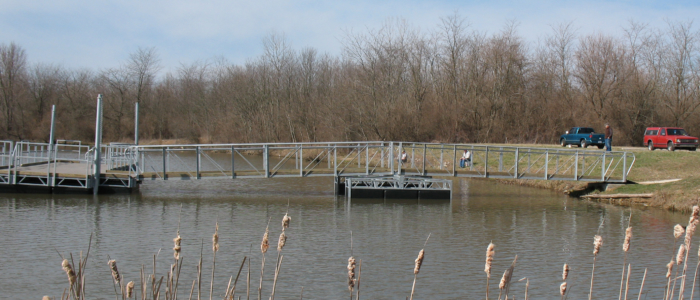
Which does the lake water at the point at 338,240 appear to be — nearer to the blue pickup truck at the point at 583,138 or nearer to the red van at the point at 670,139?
the red van at the point at 670,139

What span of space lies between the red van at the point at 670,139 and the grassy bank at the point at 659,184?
3.83 metres

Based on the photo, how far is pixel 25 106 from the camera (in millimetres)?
62875

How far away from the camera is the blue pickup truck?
121ft

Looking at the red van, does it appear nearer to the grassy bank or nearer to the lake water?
the grassy bank

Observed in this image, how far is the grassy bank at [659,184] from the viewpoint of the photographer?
21000 mm

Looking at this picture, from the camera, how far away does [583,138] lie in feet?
122

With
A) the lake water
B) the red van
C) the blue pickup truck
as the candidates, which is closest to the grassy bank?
the lake water

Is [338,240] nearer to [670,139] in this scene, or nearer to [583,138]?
[670,139]

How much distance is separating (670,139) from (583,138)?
18.8 feet

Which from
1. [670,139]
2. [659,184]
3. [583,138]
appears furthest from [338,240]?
[583,138]

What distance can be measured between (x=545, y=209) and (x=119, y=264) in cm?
1530

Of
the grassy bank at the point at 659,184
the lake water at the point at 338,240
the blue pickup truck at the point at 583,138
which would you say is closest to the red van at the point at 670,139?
the blue pickup truck at the point at 583,138

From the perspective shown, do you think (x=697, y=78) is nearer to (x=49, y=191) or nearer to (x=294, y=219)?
(x=294, y=219)

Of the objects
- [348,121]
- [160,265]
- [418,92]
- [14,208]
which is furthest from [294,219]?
[418,92]
